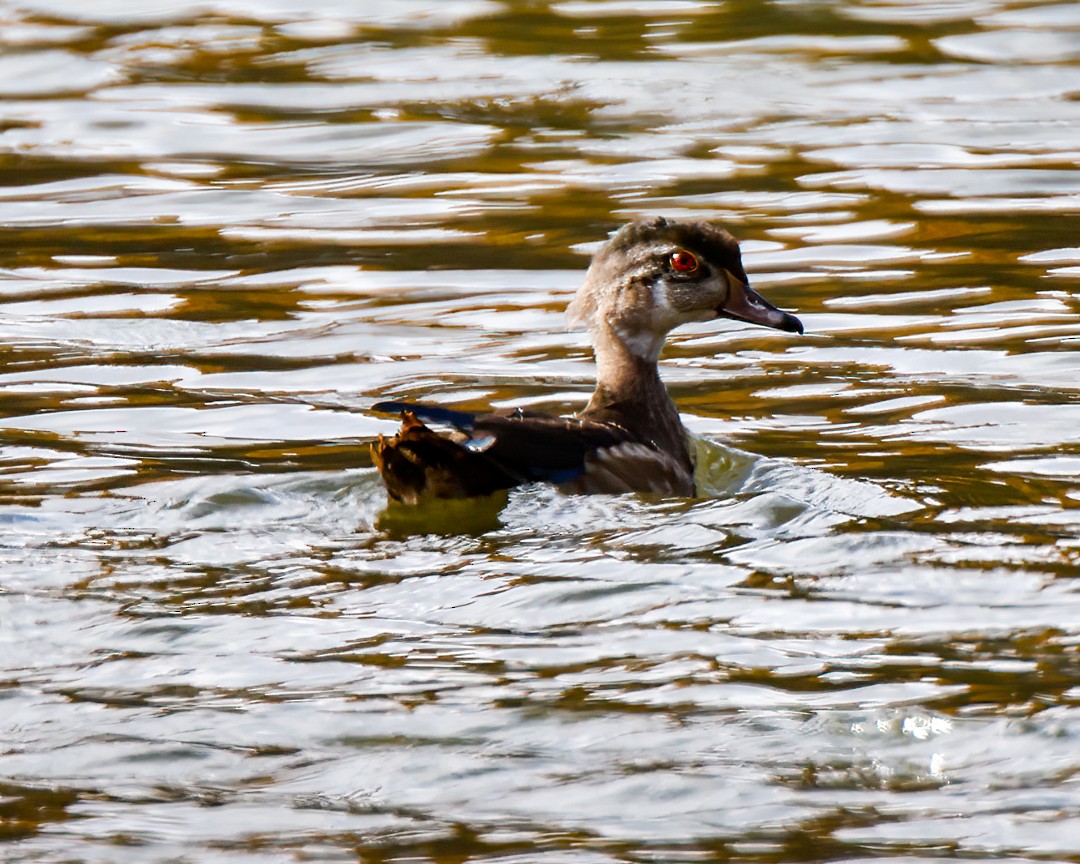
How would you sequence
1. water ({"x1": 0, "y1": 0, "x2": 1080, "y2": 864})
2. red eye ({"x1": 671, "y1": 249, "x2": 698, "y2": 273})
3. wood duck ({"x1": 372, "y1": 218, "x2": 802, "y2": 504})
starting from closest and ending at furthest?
water ({"x1": 0, "y1": 0, "x2": 1080, "y2": 864})
wood duck ({"x1": 372, "y1": 218, "x2": 802, "y2": 504})
red eye ({"x1": 671, "y1": 249, "x2": 698, "y2": 273})

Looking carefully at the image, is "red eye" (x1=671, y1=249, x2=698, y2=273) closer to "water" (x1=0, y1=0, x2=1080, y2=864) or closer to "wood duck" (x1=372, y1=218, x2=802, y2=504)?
"wood duck" (x1=372, y1=218, x2=802, y2=504)

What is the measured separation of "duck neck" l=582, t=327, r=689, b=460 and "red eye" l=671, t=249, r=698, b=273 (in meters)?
0.37

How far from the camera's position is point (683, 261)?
998cm

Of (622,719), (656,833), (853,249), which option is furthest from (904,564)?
(853,249)


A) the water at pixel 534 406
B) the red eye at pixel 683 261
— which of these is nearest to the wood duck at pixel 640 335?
the red eye at pixel 683 261

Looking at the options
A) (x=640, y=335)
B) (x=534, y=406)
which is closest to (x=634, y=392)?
(x=640, y=335)

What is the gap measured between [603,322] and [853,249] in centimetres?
431

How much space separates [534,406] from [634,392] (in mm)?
1166

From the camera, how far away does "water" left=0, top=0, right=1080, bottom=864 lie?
5.90m

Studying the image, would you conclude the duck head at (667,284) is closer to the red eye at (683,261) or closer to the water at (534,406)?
the red eye at (683,261)

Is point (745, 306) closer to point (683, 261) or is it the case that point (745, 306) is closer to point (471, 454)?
point (683, 261)

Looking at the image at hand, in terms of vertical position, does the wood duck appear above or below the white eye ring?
below

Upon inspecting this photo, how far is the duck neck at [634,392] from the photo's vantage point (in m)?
9.83

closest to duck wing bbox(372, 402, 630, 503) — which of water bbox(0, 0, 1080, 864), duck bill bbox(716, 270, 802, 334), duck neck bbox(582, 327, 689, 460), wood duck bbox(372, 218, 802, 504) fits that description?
wood duck bbox(372, 218, 802, 504)
